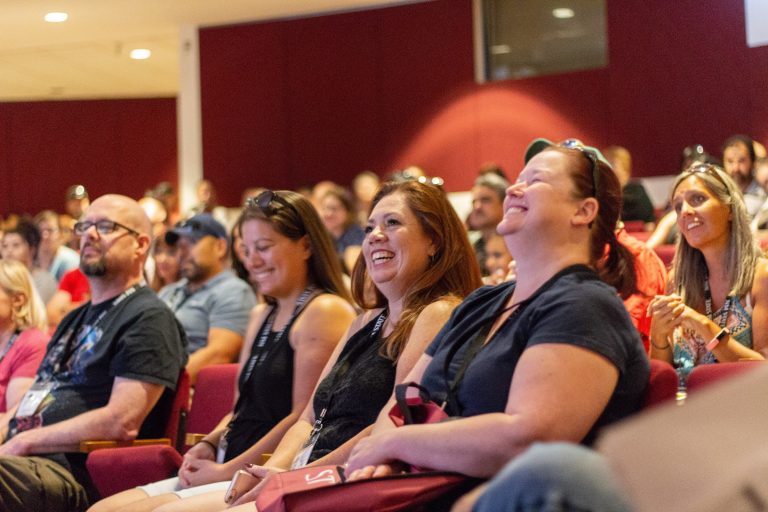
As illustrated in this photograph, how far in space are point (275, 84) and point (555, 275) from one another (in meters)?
8.61

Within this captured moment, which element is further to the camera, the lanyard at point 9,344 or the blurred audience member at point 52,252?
the blurred audience member at point 52,252

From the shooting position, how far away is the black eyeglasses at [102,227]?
152 inches

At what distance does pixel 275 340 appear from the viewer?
3.33 metres

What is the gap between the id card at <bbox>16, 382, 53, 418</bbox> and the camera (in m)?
3.67

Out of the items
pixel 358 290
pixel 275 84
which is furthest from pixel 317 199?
pixel 358 290

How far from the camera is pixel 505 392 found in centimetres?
209

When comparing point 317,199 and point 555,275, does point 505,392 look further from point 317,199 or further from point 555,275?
Answer: point 317,199

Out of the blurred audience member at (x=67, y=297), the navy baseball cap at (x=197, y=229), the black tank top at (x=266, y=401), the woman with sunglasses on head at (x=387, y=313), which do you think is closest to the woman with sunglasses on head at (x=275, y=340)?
the black tank top at (x=266, y=401)

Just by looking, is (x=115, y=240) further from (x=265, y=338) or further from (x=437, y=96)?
(x=437, y=96)

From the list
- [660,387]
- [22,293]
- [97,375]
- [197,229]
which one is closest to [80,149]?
[197,229]

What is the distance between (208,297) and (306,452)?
231cm

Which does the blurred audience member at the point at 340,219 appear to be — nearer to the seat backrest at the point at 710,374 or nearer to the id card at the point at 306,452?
the id card at the point at 306,452

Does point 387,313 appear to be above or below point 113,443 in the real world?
above

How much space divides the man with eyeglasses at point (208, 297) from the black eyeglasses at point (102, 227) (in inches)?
38.7
